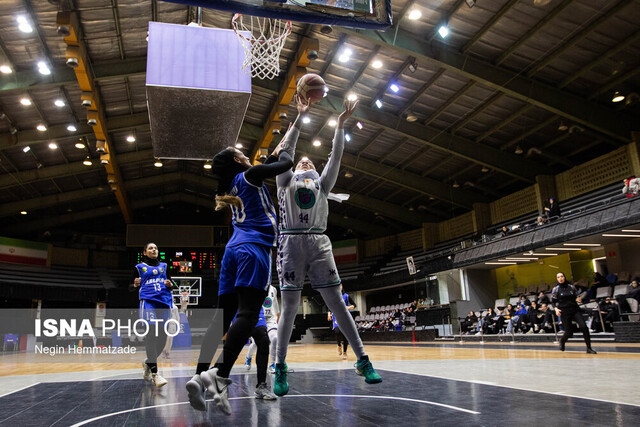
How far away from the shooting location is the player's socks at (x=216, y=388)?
105 inches

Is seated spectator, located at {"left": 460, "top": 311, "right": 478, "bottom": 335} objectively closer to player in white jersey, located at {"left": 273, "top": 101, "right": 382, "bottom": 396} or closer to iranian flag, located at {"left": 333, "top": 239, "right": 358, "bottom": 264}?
iranian flag, located at {"left": 333, "top": 239, "right": 358, "bottom": 264}

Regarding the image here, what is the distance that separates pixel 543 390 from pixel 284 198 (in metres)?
2.52

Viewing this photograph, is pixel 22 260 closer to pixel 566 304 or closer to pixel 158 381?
pixel 158 381

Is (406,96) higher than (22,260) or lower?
higher

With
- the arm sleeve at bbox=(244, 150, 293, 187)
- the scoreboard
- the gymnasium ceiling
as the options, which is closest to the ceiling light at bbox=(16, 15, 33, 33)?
the gymnasium ceiling

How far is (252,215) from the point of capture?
3307 mm

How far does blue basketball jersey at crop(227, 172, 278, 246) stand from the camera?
10.6 feet

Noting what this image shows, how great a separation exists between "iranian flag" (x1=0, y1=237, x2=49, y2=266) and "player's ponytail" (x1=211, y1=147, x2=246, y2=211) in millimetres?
29808

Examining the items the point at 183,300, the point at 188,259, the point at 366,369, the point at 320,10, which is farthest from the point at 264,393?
the point at 188,259

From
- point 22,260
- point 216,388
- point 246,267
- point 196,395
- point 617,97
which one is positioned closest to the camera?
point 196,395

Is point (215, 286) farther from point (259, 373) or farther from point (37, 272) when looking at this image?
point (259, 373)

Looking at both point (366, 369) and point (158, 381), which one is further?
point (158, 381)

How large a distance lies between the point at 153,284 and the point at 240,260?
2.80m

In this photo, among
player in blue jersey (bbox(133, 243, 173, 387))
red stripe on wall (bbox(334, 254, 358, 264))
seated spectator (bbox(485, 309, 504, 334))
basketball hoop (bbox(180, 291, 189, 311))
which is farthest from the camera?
red stripe on wall (bbox(334, 254, 358, 264))
